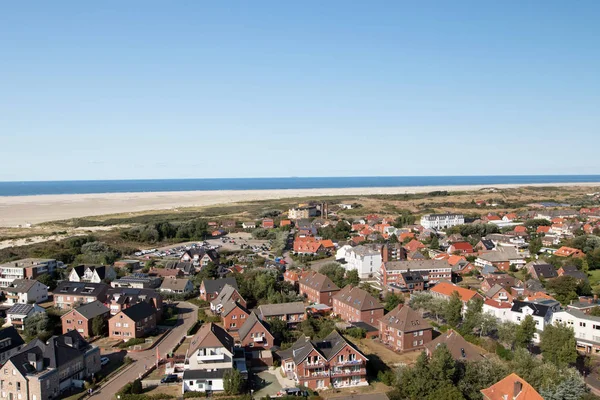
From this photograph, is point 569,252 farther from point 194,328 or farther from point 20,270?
point 20,270

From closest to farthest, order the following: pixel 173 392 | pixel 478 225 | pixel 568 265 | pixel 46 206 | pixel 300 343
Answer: pixel 173 392, pixel 300 343, pixel 568 265, pixel 478 225, pixel 46 206

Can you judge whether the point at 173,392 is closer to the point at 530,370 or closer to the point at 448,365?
the point at 448,365

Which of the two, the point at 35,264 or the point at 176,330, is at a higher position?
the point at 35,264

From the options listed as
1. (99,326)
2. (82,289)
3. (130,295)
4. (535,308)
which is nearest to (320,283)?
(130,295)

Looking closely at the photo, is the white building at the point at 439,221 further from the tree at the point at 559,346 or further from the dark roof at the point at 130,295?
the dark roof at the point at 130,295

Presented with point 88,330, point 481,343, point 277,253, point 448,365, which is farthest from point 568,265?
point 88,330
